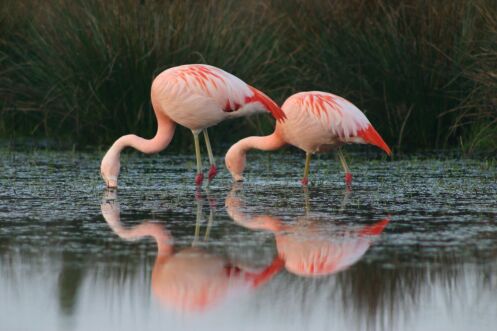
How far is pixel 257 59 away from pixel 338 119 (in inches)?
158

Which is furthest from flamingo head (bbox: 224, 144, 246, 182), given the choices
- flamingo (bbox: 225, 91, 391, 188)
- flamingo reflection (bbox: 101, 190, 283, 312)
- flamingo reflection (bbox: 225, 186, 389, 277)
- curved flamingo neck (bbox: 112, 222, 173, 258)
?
flamingo reflection (bbox: 101, 190, 283, 312)

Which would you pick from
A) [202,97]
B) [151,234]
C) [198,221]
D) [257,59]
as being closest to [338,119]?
[202,97]

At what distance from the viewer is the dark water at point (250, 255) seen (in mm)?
4543

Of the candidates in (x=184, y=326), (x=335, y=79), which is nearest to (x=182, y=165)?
(x=335, y=79)

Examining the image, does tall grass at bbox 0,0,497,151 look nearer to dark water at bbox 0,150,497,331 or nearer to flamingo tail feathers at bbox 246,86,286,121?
flamingo tail feathers at bbox 246,86,286,121

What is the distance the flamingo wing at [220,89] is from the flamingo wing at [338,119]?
23cm

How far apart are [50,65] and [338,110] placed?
4.65 metres

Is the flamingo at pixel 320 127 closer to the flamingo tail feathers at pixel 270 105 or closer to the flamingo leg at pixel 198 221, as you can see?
the flamingo tail feathers at pixel 270 105

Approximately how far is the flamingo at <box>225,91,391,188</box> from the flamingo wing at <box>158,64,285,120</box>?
16cm

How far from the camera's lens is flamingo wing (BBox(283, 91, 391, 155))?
976 centimetres

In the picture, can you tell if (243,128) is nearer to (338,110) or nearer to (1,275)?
(338,110)

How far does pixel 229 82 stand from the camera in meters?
10.1

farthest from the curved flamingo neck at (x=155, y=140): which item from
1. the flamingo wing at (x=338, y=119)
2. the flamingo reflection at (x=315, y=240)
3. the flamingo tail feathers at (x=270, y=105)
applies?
the flamingo reflection at (x=315, y=240)

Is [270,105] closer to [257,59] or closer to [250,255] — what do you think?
[257,59]
